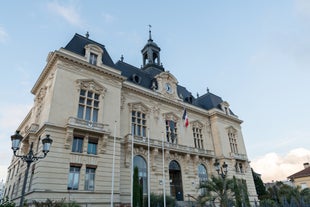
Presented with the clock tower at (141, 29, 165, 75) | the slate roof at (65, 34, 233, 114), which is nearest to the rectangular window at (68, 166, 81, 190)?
the slate roof at (65, 34, 233, 114)

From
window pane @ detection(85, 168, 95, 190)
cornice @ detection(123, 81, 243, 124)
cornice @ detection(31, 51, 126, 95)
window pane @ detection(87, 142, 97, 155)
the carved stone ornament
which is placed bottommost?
window pane @ detection(85, 168, 95, 190)

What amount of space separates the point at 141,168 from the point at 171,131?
6.63 m

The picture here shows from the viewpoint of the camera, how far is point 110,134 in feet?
68.3

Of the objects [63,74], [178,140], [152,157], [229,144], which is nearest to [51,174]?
[63,74]

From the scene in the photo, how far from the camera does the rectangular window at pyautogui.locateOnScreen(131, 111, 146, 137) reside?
81.4 ft

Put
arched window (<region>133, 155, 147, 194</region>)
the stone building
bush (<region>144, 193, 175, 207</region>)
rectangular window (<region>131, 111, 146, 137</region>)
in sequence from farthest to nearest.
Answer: rectangular window (<region>131, 111, 146, 137</region>) → arched window (<region>133, 155, 147, 194</region>) → bush (<region>144, 193, 175, 207</region>) → the stone building

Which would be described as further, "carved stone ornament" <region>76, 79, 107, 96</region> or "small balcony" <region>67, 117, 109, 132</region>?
"carved stone ornament" <region>76, 79, 107, 96</region>

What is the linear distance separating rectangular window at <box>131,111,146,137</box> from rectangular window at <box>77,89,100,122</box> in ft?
15.8

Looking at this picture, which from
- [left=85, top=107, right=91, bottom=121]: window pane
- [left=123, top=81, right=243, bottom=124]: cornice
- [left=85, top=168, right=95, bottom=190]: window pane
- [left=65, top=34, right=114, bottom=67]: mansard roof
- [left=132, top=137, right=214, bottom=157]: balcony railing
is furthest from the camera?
[left=123, top=81, right=243, bottom=124]: cornice

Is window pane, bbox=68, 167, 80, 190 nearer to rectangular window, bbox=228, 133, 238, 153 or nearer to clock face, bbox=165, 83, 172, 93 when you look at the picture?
clock face, bbox=165, 83, 172, 93

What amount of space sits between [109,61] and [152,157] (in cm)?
1178

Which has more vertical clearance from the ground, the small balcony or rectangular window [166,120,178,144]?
rectangular window [166,120,178,144]

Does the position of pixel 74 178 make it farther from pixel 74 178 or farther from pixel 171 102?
pixel 171 102

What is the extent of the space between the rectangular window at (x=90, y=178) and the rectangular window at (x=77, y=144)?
5.87 feet
